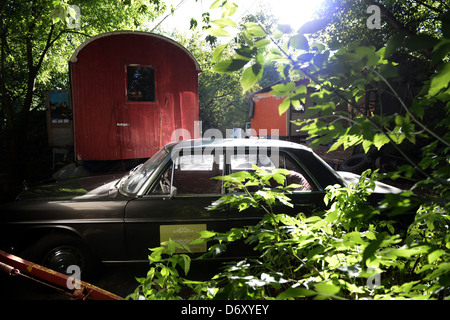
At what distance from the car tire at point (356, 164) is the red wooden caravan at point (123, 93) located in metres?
5.86

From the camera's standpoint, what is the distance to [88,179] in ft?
13.5

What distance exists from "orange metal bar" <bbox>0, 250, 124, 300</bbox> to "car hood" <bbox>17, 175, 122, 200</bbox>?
Result: 0.98m

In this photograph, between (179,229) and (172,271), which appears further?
(179,229)

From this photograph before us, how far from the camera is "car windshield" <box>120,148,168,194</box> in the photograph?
327cm

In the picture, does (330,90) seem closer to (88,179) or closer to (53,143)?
(88,179)

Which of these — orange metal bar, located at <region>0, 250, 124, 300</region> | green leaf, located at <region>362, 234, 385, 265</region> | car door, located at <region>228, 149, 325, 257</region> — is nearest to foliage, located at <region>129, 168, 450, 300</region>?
green leaf, located at <region>362, 234, 385, 265</region>

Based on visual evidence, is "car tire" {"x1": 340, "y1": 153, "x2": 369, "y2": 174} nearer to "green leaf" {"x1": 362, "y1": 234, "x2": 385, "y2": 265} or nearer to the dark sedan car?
the dark sedan car

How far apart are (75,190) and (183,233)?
1.42 meters

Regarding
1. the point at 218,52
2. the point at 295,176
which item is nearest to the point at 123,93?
the point at 295,176

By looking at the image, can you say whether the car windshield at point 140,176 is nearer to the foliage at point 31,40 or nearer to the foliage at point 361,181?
the foliage at point 361,181

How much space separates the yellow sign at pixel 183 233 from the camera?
3.05 m
